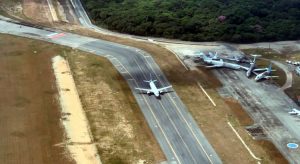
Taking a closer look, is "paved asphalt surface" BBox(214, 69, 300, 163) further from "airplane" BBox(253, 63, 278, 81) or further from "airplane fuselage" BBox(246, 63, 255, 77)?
"airplane" BBox(253, 63, 278, 81)

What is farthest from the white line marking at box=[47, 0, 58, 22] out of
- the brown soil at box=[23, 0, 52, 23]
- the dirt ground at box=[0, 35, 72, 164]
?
the dirt ground at box=[0, 35, 72, 164]

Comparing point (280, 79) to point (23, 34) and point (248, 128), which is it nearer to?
point (248, 128)

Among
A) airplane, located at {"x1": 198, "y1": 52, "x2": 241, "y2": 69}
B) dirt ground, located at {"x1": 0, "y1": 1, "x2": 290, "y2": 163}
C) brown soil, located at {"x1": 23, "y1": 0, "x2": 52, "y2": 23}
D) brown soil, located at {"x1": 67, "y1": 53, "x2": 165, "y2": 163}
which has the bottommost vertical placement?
brown soil, located at {"x1": 23, "y1": 0, "x2": 52, "y2": 23}

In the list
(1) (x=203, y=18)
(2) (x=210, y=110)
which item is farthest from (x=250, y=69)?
(1) (x=203, y=18)

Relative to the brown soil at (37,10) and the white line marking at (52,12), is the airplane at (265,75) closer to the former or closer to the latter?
the white line marking at (52,12)

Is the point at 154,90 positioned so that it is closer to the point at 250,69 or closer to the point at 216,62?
the point at 216,62

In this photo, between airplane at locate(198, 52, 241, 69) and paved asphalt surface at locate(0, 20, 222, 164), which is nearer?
paved asphalt surface at locate(0, 20, 222, 164)
